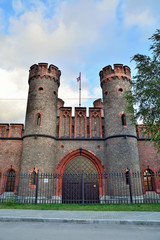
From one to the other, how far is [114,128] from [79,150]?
12.2ft

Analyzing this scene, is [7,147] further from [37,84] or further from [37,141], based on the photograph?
[37,84]

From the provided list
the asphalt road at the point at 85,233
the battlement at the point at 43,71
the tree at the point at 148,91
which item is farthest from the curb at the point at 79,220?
the battlement at the point at 43,71

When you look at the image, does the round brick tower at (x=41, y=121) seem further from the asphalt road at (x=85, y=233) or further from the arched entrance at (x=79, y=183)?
the asphalt road at (x=85, y=233)

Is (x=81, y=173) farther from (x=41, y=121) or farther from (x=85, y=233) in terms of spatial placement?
(x=85, y=233)

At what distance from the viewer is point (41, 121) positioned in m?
15.9

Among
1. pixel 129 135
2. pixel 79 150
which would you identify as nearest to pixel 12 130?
pixel 79 150

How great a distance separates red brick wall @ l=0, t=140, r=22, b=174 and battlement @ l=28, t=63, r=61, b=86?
6801 mm

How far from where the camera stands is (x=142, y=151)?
635 inches

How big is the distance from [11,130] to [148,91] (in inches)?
483

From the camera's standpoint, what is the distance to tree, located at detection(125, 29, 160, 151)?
448 inches

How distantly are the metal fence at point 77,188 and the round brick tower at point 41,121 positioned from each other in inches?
39.4

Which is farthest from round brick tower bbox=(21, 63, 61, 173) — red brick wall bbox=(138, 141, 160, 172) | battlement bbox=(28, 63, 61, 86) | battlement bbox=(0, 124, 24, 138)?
red brick wall bbox=(138, 141, 160, 172)

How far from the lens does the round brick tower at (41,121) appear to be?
14547mm

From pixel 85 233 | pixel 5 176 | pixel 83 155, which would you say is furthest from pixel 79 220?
pixel 5 176
